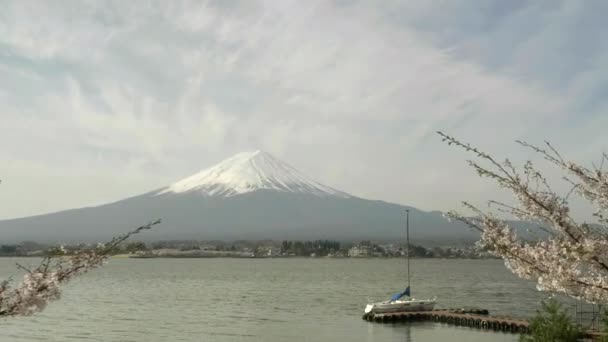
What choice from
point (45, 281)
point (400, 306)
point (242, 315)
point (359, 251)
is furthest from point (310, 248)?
point (45, 281)

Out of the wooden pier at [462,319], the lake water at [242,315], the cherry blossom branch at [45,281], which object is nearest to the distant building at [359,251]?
the lake water at [242,315]

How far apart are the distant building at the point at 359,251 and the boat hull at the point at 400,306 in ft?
358

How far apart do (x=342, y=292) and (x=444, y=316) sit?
18.9m

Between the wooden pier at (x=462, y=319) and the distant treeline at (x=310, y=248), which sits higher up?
the distant treeline at (x=310, y=248)

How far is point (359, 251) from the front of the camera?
142000 mm

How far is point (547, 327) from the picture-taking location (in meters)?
11.9

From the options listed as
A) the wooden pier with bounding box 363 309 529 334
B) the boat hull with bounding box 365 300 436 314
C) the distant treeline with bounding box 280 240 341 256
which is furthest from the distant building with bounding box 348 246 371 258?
the wooden pier with bounding box 363 309 529 334

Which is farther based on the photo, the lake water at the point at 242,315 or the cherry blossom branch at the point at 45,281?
the lake water at the point at 242,315

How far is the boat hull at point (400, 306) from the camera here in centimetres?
3078

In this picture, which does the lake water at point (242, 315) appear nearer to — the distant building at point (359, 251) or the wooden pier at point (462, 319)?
the wooden pier at point (462, 319)

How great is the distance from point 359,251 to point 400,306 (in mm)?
111617

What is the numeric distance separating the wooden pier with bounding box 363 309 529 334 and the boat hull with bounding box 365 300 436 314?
0.36 m

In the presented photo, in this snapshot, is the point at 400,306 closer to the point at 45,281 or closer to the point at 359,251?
the point at 45,281

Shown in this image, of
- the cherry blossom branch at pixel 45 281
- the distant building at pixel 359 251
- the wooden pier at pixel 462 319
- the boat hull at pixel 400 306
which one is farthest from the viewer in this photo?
the distant building at pixel 359 251
